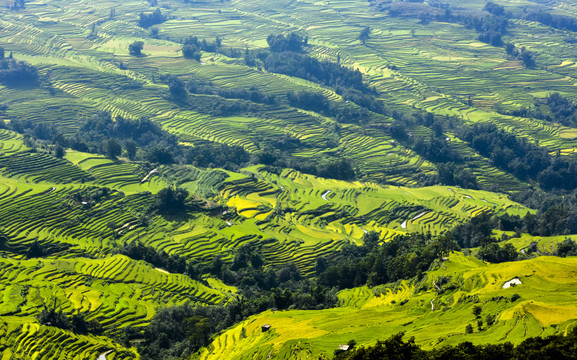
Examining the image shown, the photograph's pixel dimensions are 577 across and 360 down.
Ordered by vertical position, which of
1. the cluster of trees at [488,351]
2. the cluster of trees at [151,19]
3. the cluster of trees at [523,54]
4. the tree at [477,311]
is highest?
the cluster of trees at [151,19]

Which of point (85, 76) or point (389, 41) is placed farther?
point (389, 41)

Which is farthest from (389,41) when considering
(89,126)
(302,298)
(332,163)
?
(302,298)

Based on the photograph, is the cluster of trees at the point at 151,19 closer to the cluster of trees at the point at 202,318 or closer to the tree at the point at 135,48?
the tree at the point at 135,48

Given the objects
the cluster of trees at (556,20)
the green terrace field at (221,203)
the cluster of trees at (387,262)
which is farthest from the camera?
the cluster of trees at (556,20)

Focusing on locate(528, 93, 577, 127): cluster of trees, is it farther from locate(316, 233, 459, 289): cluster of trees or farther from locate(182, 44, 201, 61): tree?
locate(182, 44, 201, 61): tree

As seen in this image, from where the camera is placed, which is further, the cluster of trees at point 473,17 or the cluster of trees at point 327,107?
the cluster of trees at point 473,17

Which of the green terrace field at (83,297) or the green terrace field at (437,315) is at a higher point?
the green terrace field at (437,315)

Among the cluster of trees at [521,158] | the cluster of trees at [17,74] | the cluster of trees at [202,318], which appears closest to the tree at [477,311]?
the cluster of trees at [202,318]

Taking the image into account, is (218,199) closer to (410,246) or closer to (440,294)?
(410,246)
